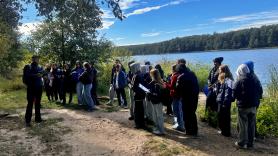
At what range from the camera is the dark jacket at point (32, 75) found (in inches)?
442

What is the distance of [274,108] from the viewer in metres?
12.6

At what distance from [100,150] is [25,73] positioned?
144 inches

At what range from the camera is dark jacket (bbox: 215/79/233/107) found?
999 centimetres

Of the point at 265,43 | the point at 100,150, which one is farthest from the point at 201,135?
the point at 265,43

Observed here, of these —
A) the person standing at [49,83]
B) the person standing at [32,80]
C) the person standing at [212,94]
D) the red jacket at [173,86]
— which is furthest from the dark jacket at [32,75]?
the person standing at [212,94]

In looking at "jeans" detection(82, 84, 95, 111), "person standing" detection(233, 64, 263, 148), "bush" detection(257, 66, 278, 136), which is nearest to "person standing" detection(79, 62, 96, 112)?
"jeans" detection(82, 84, 95, 111)

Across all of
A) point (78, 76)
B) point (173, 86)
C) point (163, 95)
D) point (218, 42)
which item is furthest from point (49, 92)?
point (218, 42)

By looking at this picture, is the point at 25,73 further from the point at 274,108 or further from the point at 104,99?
the point at 274,108

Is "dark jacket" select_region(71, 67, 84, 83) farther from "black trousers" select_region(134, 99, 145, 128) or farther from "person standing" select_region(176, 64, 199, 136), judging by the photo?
"person standing" select_region(176, 64, 199, 136)

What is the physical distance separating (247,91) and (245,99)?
19 cm

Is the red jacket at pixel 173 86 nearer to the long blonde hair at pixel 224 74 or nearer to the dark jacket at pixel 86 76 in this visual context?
the long blonde hair at pixel 224 74

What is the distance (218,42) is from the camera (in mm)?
87375

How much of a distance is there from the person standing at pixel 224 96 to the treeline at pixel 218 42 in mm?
69251

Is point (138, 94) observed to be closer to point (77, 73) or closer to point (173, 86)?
point (173, 86)
